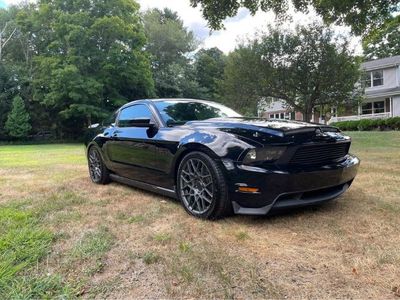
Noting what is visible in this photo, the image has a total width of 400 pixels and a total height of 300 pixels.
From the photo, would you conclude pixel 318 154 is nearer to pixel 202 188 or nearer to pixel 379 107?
pixel 202 188

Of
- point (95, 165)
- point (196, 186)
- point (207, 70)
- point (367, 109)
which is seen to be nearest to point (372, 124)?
point (367, 109)

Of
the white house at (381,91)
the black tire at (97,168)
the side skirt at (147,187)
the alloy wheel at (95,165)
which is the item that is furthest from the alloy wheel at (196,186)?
the white house at (381,91)

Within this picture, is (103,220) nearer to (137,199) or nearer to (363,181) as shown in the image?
(137,199)

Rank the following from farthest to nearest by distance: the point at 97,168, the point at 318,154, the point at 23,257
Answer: the point at 97,168 < the point at 318,154 < the point at 23,257

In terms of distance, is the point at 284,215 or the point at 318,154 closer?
the point at 318,154

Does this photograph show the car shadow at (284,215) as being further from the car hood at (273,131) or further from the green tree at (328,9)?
the green tree at (328,9)

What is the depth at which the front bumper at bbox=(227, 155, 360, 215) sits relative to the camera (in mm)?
3066

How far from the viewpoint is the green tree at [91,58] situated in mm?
23469

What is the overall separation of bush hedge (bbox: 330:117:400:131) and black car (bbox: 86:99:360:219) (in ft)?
70.5

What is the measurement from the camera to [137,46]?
25734 millimetres

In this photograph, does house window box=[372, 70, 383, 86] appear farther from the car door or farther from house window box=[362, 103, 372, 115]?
the car door

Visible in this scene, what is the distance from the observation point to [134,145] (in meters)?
4.50

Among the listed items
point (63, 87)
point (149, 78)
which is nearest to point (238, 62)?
point (149, 78)

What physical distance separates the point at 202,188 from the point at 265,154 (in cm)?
73
